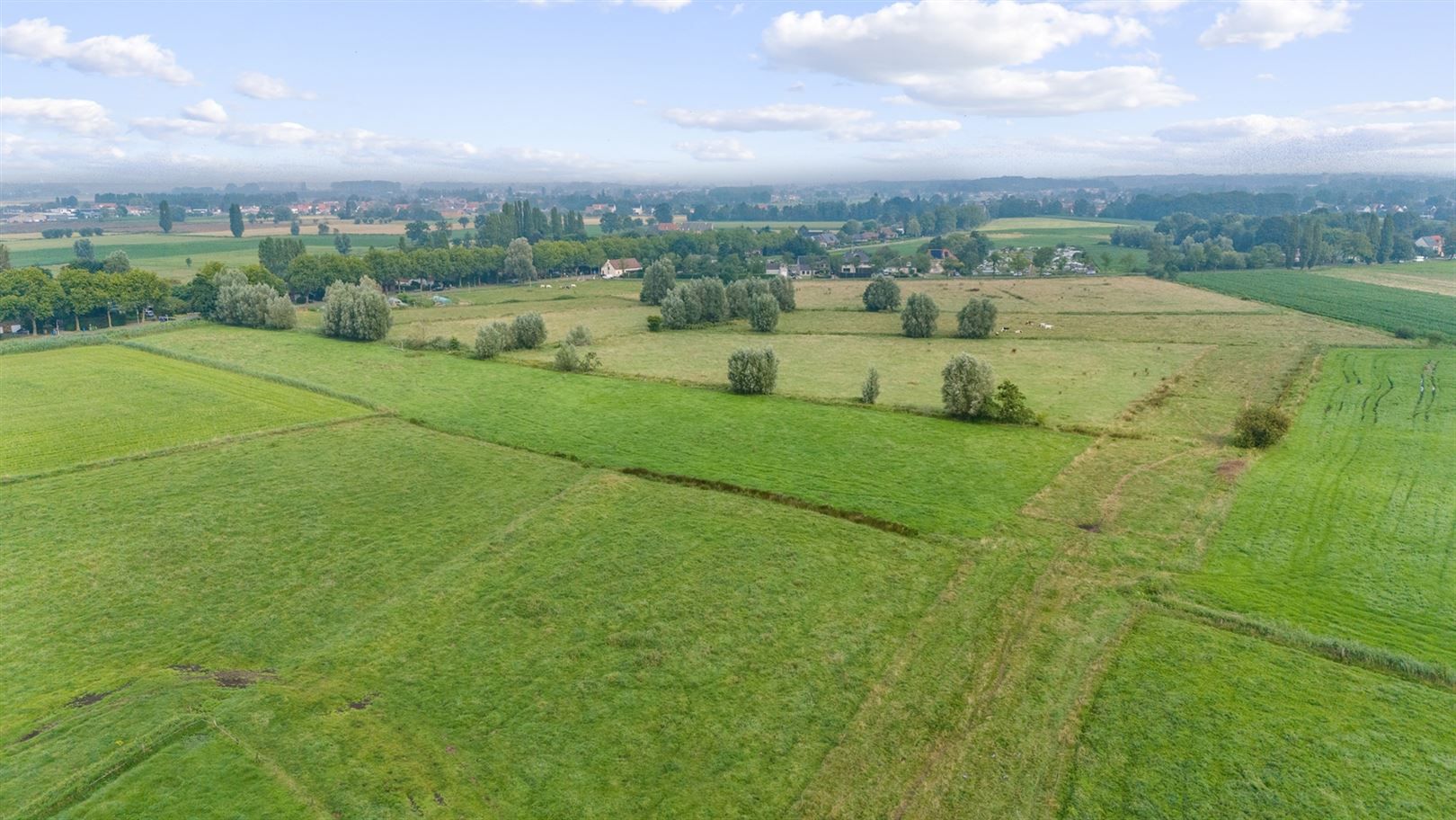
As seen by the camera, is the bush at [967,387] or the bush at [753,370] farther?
the bush at [753,370]

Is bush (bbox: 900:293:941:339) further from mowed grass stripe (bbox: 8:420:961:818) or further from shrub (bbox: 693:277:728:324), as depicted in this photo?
mowed grass stripe (bbox: 8:420:961:818)

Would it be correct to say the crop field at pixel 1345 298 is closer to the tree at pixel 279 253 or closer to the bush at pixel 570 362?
the bush at pixel 570 362

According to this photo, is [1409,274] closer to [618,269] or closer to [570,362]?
[618,269]

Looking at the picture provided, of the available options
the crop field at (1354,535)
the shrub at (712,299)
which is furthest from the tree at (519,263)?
the crop field at (1354,535)

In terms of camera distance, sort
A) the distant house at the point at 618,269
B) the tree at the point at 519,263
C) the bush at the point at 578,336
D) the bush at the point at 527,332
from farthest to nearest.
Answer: the distant house at the point at 618,269 → the tree at the point at 519,263 → the bush at the point at 527,332 → the bush at the point at 578,336

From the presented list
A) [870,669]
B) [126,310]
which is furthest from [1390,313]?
[126,310]

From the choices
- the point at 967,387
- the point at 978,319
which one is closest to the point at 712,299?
the point at 978,319
